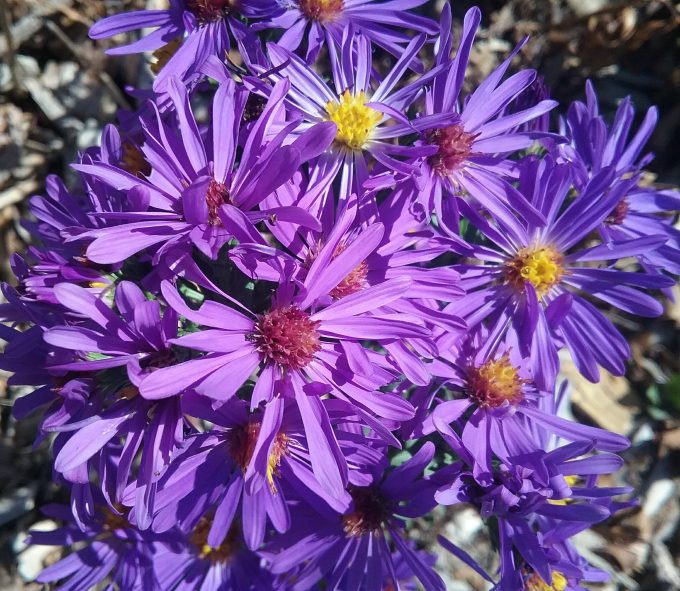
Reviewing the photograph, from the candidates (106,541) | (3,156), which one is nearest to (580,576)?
(106,541)

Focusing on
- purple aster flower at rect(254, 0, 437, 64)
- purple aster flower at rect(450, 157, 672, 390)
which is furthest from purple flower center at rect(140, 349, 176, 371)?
purple aster flower at rect(254, 0, 437, 64)

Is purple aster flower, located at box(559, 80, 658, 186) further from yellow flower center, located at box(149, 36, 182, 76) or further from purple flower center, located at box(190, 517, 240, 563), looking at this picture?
purple flower center, located at box(190, 517, 240, 563)

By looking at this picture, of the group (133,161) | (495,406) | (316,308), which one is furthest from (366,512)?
(133,161)

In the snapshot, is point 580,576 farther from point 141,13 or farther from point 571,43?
point 571,43

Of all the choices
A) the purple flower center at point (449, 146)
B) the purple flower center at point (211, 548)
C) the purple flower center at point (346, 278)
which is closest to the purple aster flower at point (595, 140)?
the purple flower center at point (449, 146)

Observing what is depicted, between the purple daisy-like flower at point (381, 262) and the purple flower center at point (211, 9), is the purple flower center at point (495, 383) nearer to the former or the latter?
the purple daisy-like flower at point (381, 262)

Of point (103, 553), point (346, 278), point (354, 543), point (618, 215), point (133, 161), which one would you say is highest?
point (618, 215)

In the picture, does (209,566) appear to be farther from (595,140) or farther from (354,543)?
(595,140)
